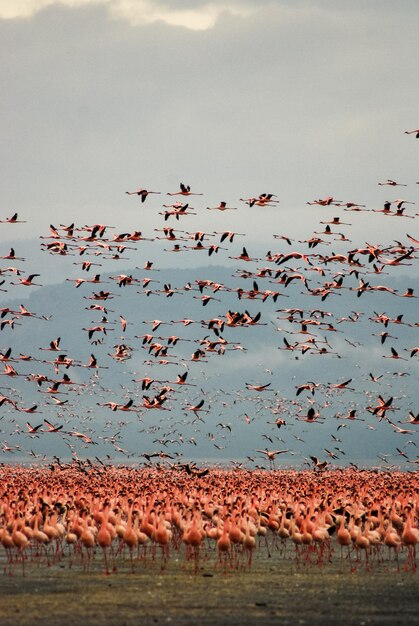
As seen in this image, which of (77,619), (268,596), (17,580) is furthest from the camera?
(17,580)

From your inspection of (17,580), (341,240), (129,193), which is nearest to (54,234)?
(129,193)

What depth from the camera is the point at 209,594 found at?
20.3 metres

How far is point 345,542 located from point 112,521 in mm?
5343

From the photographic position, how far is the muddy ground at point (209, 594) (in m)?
17.8

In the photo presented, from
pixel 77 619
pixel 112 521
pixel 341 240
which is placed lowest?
pixel 77 619

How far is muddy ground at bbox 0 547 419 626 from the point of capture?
1781cm

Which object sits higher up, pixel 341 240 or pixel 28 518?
pixel 341 240

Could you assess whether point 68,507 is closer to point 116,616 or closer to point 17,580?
point 17,580

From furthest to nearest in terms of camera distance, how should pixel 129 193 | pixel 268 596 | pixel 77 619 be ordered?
pixel 129 193 < pixel 268 596 < pixel 77 619

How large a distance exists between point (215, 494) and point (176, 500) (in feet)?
11.5

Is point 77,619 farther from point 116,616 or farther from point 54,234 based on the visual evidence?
point 54,234

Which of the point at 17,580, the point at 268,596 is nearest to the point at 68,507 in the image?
the point at 17,580

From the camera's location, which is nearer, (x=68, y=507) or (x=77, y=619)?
(x=77, y=619)

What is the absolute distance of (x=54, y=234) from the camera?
Result: 53.7 metres
